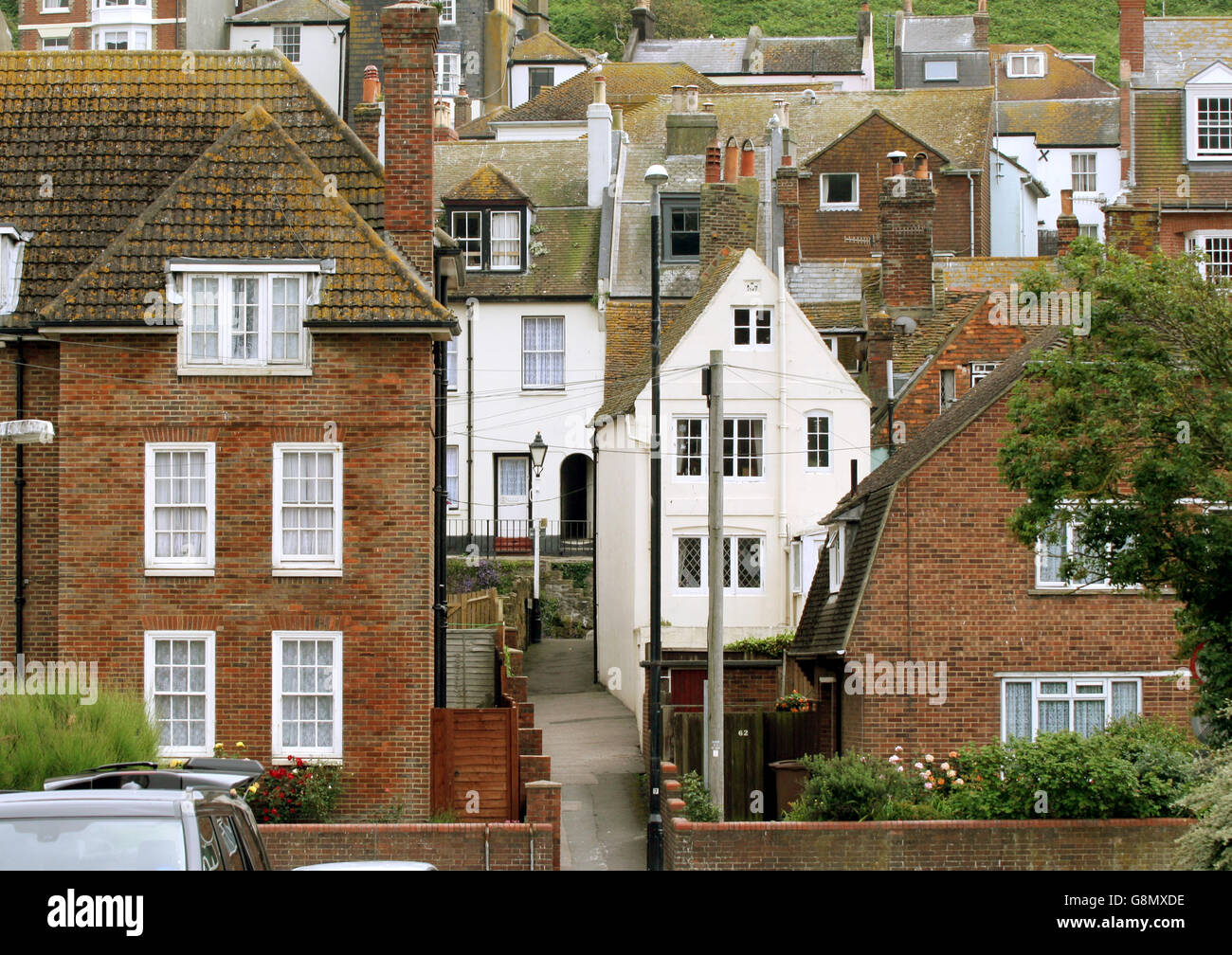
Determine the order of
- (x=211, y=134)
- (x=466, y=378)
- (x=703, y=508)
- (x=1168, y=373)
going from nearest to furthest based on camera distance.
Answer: (x=1168, y=373) → (x=211, y=134) → (x=703, y=508) → (x=466, y=378)

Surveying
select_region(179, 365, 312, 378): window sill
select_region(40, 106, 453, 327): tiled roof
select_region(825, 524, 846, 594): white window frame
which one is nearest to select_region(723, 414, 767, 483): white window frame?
select_region(825, 524, 846, 594): white window frame

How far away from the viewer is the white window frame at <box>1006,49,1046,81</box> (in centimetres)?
7962

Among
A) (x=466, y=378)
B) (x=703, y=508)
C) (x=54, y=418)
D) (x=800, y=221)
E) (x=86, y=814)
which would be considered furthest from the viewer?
(x=800, y=221)

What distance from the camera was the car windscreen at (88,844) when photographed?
8.88 meters

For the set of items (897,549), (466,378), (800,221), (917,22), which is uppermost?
(917,22)

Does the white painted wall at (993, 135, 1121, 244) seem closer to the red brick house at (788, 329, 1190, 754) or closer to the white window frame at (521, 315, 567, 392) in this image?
the white window frame at (521, 315, 567, 392)

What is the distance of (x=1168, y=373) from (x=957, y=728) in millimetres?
7754

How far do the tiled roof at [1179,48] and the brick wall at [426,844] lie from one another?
128 ft

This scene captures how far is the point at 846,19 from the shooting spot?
347 ft

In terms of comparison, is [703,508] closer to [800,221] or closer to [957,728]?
[957,728]

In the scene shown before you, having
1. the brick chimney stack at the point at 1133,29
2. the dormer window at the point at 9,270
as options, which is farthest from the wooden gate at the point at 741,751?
the brick chimney stack at the point at 1133,29

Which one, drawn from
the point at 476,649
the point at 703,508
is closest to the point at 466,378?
the point at 703,508

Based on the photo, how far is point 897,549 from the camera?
2808cm

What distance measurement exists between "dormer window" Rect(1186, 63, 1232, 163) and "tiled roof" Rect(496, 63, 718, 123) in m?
17.9
